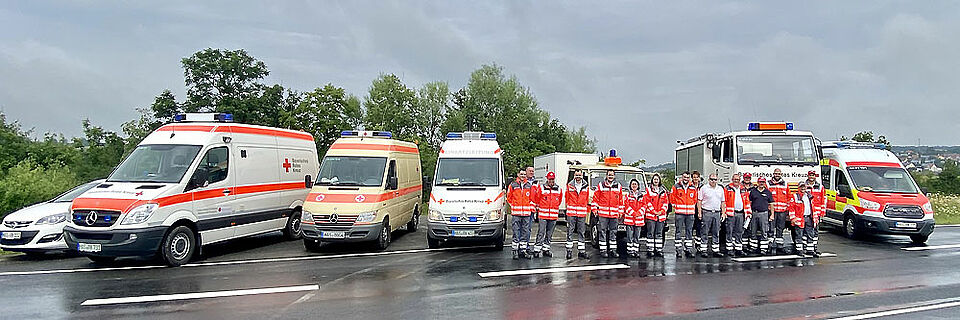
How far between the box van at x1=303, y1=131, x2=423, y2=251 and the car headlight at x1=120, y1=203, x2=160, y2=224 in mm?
2896

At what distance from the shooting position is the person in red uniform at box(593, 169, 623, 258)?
11914 millimetres

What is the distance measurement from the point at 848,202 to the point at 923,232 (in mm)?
1799

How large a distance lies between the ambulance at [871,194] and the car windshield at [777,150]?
1403 mm

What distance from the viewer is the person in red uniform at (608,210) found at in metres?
11.9

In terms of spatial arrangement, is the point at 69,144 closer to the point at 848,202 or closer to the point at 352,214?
the point at 352,214

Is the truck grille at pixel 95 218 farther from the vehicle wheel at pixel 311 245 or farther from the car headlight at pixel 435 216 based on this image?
the car headlight at pixel 435 216

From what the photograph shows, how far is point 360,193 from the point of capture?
42.4ft

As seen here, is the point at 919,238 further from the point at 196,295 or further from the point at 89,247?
the point at 89,247

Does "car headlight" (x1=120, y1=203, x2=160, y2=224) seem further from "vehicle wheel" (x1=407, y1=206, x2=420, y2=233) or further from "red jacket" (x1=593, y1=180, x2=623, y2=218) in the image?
"red jacket" (x1=593, y1=180, x2=623, y2=218)

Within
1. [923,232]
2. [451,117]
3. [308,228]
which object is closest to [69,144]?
[451,117]

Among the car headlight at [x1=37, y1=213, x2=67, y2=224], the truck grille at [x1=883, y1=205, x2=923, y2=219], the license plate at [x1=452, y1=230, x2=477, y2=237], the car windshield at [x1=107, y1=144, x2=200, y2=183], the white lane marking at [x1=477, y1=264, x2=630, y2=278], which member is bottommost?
the white lane marking at [x1=477, y1=264, x2=630, y2=278]

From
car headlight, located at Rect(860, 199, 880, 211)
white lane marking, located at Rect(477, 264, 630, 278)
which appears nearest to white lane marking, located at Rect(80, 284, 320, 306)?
white lane marking, located at Rect(477, 264, 630, 278)

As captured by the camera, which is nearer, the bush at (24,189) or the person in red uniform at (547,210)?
the person in red uniform at (547,210)

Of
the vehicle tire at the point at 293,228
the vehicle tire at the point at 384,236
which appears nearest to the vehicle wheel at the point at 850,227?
the vehicle tire at the point at 384,236
